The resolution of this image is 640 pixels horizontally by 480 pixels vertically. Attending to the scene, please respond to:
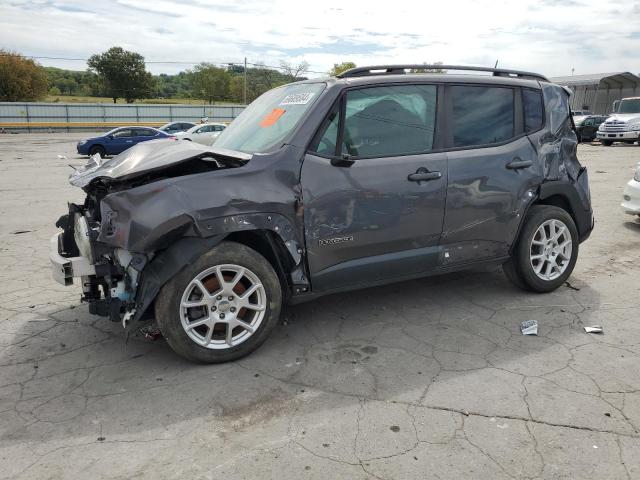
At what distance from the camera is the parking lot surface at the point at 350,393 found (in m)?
2.60

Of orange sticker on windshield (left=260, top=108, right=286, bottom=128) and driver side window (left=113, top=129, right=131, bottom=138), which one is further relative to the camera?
driver side window (left=113, top=129, right=131, bottom=138)

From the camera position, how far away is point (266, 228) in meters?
3.56

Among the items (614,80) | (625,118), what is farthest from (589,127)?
(614,80)

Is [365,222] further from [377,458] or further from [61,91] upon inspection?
[61,91]

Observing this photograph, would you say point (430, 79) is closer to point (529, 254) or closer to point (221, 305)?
point (529, 254)

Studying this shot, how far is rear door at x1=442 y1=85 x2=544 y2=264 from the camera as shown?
425cm

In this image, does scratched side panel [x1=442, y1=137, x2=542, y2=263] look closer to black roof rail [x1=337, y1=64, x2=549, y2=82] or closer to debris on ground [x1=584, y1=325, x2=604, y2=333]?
black roof rail [x1=337, y1=64, x2=549, y2=82]

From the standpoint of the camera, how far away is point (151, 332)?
391cm

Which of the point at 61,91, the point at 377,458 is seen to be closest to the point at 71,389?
the point at 377,458

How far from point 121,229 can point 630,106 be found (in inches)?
1179

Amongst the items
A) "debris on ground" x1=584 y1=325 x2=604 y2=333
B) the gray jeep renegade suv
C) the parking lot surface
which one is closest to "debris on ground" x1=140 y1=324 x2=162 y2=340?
the parking lot surface

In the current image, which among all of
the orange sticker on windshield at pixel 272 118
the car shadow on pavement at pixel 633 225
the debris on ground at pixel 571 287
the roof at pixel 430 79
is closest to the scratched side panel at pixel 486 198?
the roof at pixel 430 79

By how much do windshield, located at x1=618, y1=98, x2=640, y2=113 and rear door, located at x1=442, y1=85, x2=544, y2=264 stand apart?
26602 millimetres

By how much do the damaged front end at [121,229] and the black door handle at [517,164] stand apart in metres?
2.22
